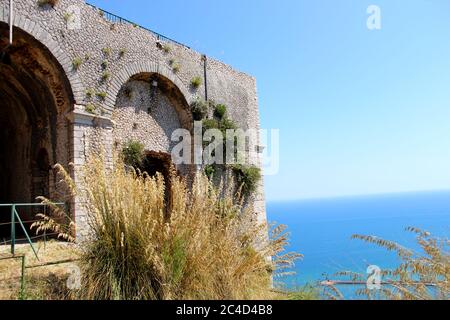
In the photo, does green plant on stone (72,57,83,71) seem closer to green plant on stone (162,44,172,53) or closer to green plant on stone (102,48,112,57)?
green plant on stone (102,48,112,57)

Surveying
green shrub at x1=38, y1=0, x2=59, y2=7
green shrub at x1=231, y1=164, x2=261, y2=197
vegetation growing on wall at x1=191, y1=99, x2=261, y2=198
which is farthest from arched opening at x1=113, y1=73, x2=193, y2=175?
green shrub at x1=38, y1=0, x2=59, y2=7

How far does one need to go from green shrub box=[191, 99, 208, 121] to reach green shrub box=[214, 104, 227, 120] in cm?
60

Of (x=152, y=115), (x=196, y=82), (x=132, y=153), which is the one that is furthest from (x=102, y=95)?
(x=196, y=82)

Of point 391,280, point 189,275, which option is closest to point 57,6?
point 189,275

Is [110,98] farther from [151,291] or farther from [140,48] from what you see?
[151,291]

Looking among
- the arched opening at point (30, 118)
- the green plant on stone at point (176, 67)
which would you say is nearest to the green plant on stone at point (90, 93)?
the arched opening at point (30, 118)

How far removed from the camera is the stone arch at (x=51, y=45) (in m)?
7.97

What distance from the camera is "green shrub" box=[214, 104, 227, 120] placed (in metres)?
12.9

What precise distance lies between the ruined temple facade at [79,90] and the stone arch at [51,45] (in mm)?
22

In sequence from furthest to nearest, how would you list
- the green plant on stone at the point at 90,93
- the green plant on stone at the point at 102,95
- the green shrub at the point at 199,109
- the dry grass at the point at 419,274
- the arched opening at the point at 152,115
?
the green shrub at the point at 199,109
the arched opening at the point at 152,115
the green plant on stone at the point at 102,95
the green plant on stone at the point at 90,93
the dry grass at the point at 419,274

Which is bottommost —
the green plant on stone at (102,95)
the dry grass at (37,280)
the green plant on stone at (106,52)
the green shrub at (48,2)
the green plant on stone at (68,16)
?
the dry grass at (37,280)

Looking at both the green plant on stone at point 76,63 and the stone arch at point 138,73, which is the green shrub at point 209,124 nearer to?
the stone arch at point 138,73
